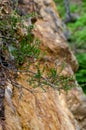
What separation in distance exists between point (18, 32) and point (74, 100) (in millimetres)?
2496

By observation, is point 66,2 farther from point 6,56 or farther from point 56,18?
point 6,56

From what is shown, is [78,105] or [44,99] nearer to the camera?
[44,99]

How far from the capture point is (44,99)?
5961mm

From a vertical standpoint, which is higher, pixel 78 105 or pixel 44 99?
pixel 78 105

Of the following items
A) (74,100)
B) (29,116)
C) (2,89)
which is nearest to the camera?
(2,89)

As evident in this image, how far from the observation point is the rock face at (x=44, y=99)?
4727 mm

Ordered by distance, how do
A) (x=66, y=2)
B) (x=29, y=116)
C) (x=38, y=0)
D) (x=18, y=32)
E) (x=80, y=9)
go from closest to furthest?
(x=29, y=116), (x=18, y=32), (x=38, y=0), (x=66, y=2), (x=80, y=9)

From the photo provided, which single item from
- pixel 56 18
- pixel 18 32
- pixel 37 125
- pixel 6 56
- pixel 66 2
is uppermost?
pixel 66 2

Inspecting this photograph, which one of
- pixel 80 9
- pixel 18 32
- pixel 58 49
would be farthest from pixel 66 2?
pixel 18 32

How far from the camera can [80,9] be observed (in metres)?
22.6

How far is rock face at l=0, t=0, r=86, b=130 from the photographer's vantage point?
Result: 473cm

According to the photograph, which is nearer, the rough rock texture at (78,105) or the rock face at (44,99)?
the rock face at (44,99)

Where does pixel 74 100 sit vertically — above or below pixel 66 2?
below

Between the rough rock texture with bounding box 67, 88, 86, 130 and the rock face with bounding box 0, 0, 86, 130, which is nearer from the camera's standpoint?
the rock face with bounding box 0, 0, 86, 130
